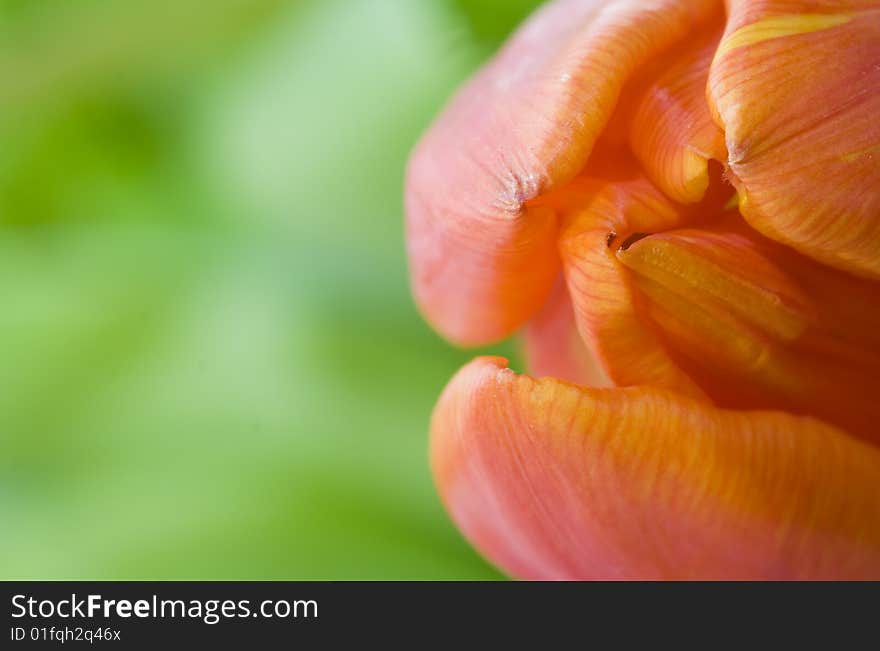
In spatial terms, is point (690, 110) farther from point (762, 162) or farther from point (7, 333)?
point (7, 333)

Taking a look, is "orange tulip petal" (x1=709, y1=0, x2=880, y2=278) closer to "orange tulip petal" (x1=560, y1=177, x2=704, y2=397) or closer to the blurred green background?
"orange tulip petal" (x1=560, y1=177, x2=704, y2=397)

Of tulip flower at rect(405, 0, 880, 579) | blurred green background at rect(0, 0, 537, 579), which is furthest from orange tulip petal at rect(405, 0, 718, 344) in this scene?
blurred green background at rect(0, 0, 537, 579)

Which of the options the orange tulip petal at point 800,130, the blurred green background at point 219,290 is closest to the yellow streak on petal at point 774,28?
the orange tulip petal at point 800,130

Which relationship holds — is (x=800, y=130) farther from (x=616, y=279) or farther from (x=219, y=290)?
(x=219, y=290)

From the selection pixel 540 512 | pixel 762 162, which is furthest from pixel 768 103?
pixel 540 512

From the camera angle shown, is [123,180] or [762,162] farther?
[123,180]
